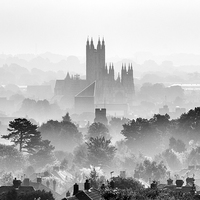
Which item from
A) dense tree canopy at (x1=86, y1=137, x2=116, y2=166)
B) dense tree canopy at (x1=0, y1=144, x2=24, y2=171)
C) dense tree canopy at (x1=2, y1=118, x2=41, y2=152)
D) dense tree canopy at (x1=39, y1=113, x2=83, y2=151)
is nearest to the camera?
dense tree canopy at (x1=0, y1=144, x2=24, y2=171)

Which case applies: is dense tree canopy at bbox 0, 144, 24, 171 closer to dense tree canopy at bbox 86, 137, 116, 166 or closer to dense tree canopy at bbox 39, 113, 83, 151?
dense tree canopy at bbox 86, 137, 116, 166

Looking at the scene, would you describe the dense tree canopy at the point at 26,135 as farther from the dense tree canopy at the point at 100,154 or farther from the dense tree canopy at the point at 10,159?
the dense tree canopy at the point at 100,154

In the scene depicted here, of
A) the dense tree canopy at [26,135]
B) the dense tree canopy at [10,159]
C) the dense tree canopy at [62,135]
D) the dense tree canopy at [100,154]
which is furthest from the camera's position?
the dense tree canopy at [62,135]

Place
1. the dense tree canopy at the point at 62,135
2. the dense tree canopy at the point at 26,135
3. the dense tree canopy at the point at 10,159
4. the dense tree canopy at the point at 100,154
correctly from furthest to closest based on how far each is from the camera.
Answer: the dense tree canopy at the point at 62,135 → the dense tree canopy at the point at 26,135 → the dense tree canopy at the point at 100,154 → the dense tree canopy at the point at 10,159

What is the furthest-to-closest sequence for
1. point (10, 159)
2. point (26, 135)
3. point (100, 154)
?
point (26, 135)
point (100, 154)
point (10, 159)

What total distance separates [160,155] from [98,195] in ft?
260

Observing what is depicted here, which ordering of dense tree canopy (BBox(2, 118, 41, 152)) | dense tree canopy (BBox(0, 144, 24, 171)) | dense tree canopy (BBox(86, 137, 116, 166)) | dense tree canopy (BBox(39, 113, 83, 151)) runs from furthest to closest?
dense tree canopy (BBox(39, 113, 83, 151)) → dense tree canopy (BBox(2, 118, 41, 152)) → dense tree canopy (BBox(86, 137, 116, 166)) → dense tree canopy (BBox(0, 144, 24, 171))

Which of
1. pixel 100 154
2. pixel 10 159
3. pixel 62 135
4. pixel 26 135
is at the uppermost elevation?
pixel 62 135

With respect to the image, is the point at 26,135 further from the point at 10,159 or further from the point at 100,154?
the point at 10,159

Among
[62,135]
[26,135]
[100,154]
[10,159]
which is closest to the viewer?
[10,159]

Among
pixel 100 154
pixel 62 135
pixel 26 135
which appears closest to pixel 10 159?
pixel 100 154

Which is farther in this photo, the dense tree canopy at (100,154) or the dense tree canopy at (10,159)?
the dense tree canopy at (100,154)

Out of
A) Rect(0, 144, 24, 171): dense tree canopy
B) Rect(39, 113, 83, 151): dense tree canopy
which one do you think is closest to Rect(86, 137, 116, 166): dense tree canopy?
Rect(0, 144, 24, 171): dense tree canopy

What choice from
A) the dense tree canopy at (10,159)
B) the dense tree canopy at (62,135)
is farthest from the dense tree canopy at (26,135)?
the dense tree canopy at (62,135)
